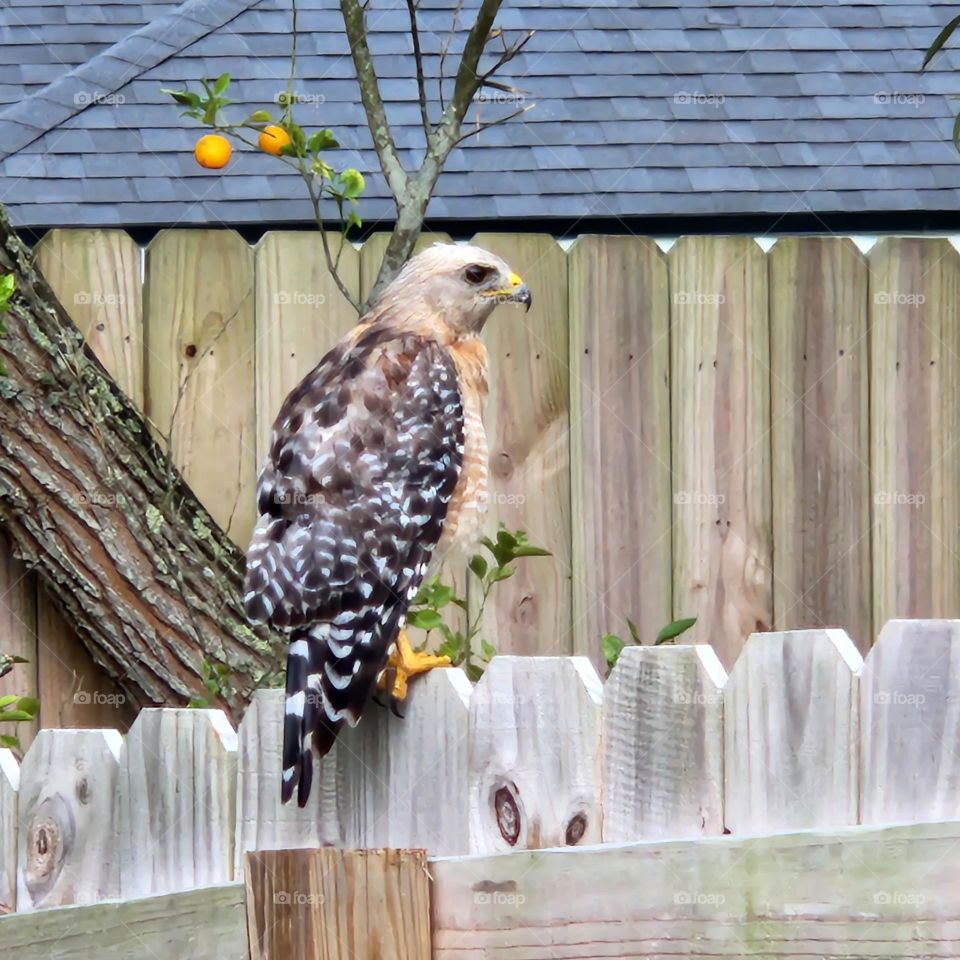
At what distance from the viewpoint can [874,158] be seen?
24.1 feet

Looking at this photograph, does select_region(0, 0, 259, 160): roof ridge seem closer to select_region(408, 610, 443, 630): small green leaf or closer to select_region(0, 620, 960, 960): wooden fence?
select_region(408, 610, 443, 630): small green leaf

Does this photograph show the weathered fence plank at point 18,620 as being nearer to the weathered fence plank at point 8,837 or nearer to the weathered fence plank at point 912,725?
the weathered fence plank at point 8,837

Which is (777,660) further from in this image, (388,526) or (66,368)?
(66,368)

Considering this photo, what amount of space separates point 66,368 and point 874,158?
4.38 meters

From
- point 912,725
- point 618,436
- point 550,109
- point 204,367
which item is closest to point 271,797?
point 912,725

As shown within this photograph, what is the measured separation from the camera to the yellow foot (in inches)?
115

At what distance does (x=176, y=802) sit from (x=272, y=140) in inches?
72.9

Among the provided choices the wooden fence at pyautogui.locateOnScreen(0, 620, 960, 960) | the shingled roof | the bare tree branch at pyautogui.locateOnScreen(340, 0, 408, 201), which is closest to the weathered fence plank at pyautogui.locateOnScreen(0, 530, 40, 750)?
the wooden fence at pyautogui.locateOnScreen(0, 620, 960, 960)

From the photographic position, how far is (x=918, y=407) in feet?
14.7

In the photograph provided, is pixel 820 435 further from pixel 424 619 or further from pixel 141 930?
pixel 141 930

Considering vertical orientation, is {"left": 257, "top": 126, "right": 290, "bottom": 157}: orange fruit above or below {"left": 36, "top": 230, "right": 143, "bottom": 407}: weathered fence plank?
above

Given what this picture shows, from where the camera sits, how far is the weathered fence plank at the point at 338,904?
2.66 metres

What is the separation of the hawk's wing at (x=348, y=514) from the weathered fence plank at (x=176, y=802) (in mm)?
199

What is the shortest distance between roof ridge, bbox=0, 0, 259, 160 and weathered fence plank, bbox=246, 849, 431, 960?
5.22 m
